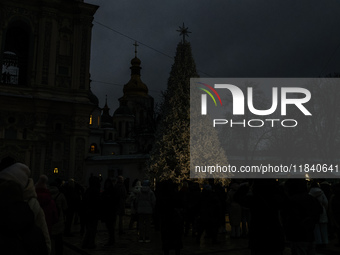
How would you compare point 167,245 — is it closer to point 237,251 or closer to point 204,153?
point 237,251

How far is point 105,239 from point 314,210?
7.21 m

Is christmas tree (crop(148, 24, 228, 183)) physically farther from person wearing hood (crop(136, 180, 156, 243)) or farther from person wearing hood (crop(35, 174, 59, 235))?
person wearing hood (crop(35, 174, 59, 235))

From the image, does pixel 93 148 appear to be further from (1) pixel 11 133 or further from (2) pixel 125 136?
(1) pixel 11 133

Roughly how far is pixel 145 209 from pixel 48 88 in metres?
20.2

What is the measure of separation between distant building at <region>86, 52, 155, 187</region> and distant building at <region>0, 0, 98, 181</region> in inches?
102

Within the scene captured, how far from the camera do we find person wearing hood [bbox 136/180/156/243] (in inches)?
390

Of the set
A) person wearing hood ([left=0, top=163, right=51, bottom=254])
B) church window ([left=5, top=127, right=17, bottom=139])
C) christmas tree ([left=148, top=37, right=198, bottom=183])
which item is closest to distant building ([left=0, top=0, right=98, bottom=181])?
church window ([left=5, top=127, right=17, bottom=139])

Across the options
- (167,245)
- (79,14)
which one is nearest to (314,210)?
(167,245)

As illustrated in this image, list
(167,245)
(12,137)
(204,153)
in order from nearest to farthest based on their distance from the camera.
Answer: (167,245)
(204,153)
(12,137)

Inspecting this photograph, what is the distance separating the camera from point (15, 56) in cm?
2992

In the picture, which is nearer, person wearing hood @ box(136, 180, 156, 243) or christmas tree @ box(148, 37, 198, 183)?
person wearing hood @ box(136, 180, 156, 243)

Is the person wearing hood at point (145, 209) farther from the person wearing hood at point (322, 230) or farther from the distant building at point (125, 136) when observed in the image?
the distant building at point (125, 136)

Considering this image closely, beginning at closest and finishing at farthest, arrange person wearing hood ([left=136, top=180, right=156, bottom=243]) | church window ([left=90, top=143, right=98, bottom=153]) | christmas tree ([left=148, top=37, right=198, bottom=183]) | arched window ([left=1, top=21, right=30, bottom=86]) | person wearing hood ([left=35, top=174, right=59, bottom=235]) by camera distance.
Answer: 1. person wearing hood ([left=35, top=174, right=59, bottom=235])
2. person wearing hood ([left=136, top=180, right=156, bottom=243])
3. christmas tree ([left=148, top=37, right=198, bottom=183])
4. arched window ([left=1, top=21, right=30, bottom=86])
5. church window ([left=90, top=143, right=98, bottom=153])

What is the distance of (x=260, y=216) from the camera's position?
4.53 meters
